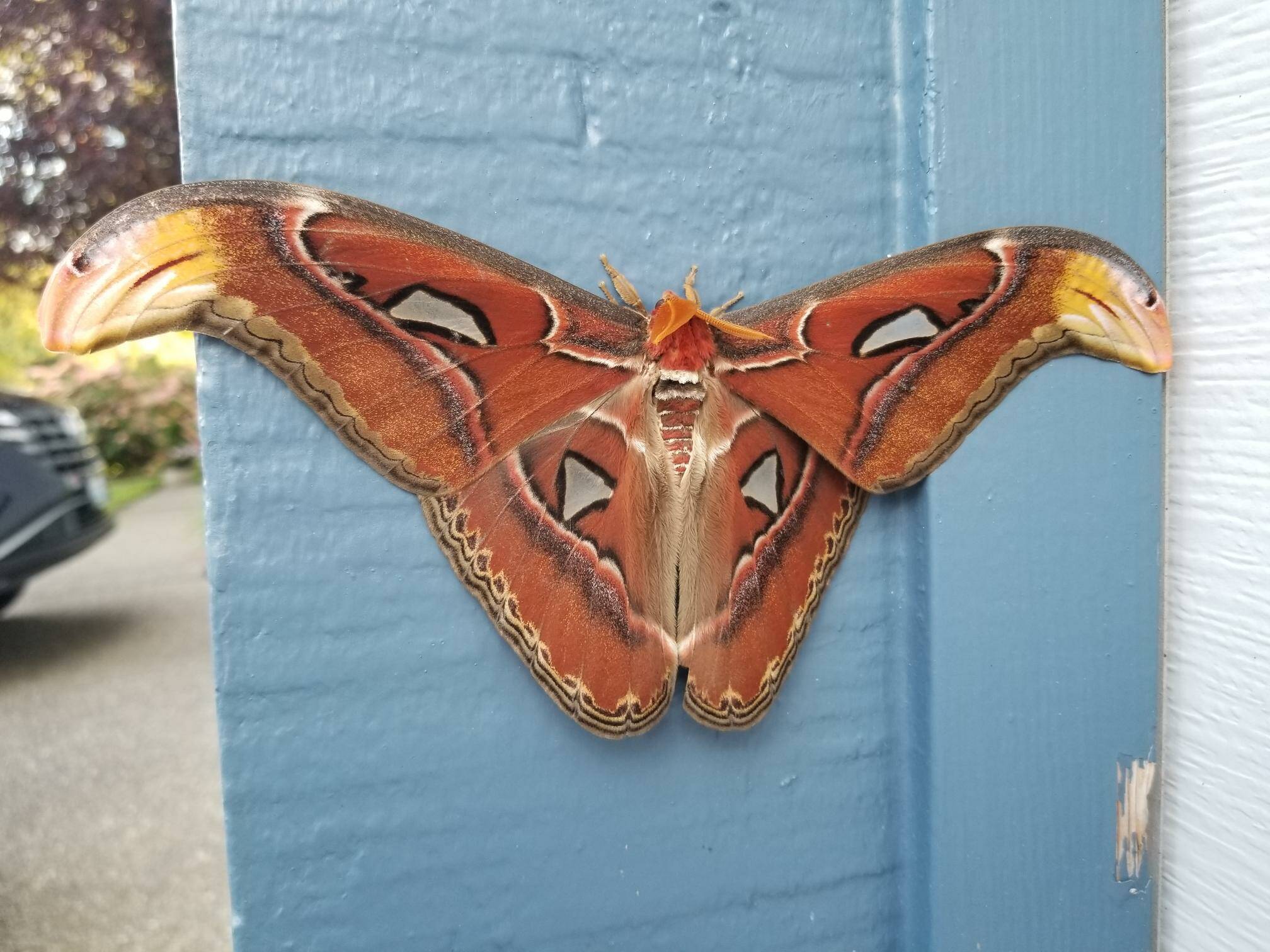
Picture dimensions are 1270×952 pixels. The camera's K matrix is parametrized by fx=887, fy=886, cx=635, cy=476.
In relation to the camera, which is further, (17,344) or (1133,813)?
(17,344)

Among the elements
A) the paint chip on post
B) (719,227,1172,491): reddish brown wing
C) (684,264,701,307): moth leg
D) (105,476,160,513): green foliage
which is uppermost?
(684,264,701,307): moth leg

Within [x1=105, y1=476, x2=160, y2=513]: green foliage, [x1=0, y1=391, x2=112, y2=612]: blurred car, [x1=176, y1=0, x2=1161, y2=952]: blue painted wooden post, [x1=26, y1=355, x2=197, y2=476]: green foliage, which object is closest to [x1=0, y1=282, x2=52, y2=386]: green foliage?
[x1=26, y1=355, x2=197, y2=476]: green foliage

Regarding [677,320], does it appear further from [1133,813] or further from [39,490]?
[39,490]

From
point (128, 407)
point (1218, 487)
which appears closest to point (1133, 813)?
point (1218, 487)

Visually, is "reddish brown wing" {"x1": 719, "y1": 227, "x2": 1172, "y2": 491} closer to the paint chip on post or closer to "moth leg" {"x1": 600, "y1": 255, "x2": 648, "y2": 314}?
"moth leg" {"x1": 600, "y1": 255, "x2": 648, "y2": 314}

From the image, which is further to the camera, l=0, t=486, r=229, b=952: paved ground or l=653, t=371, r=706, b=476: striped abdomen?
l=0, t=486, r=229, b=952: paved ground

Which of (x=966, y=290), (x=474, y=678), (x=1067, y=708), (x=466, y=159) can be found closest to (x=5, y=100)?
(x=466, y=159)

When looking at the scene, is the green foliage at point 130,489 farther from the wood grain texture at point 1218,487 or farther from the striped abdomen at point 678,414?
the wood grain texture at point 1218,487
